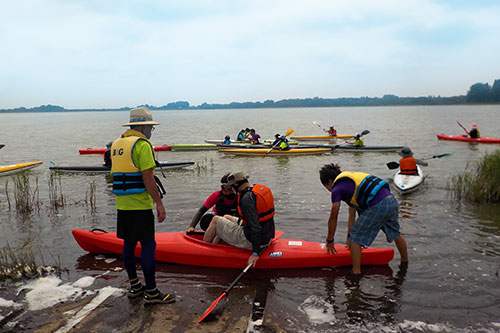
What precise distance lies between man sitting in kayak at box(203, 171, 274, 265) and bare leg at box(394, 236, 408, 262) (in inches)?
69.4

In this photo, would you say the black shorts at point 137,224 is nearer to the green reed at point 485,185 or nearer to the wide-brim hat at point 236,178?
the wide-brim hat at point 236,178

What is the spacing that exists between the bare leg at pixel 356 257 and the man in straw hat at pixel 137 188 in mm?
2462

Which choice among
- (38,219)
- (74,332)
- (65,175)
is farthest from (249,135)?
(74,332)

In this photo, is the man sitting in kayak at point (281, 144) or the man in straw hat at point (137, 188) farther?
the man sitting in kayak at point (281, 144)

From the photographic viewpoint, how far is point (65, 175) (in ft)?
46.1

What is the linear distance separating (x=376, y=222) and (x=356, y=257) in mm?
638

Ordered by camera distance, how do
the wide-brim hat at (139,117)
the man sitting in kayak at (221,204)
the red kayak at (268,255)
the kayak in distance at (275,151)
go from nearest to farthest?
the wide-brim hat at (139,117), the red kayak at (268,255), the man sitting in kayak at (221,204), the kayak in distance at (275,151)

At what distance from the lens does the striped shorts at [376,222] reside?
4.24 m

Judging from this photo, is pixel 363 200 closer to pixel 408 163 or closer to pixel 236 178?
pixel 236 178

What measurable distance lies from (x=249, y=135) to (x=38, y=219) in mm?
15442

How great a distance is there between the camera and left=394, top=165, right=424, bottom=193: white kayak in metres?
9.75

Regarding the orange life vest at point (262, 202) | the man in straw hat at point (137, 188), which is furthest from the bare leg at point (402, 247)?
the man in straw hat at point (137, 188)

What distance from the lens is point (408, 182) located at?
9.98m

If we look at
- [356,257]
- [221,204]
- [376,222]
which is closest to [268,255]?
[221,204]
